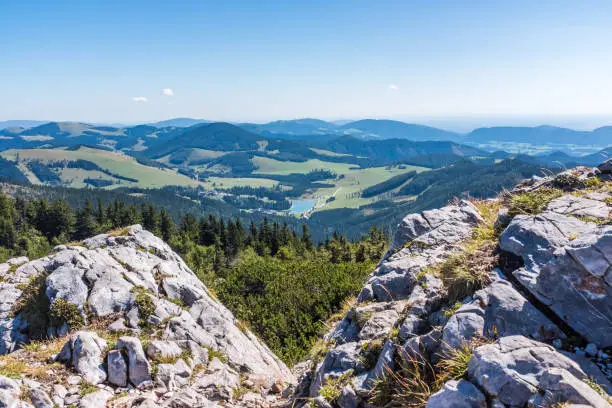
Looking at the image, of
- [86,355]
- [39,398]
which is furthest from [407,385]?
[86,355]

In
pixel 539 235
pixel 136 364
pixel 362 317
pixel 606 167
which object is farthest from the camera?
pixel 606 167

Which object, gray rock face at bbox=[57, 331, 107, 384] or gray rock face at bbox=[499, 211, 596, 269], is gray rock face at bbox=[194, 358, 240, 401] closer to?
gray rock face at bbox=[57, 331, 107, 384]

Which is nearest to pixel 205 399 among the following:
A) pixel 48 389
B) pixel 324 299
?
pixel 48 389

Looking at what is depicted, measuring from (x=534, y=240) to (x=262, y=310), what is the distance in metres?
29.3

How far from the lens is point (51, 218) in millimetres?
90000

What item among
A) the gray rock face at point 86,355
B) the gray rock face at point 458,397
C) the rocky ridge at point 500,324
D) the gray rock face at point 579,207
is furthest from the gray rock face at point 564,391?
the gray rock face at point 86,355

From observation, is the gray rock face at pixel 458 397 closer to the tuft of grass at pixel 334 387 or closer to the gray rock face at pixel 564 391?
the gray rock face at pixel 564 391

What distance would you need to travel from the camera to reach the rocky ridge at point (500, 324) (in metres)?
6.96

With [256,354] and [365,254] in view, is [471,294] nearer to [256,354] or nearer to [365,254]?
[256,354]

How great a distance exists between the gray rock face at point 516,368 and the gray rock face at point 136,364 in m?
11.7

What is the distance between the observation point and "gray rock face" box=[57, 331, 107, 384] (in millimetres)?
12844

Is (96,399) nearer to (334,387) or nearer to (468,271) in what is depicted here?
(334,387)

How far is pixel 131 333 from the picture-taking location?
15.8 m

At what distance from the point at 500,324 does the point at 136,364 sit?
1280 centimetres
